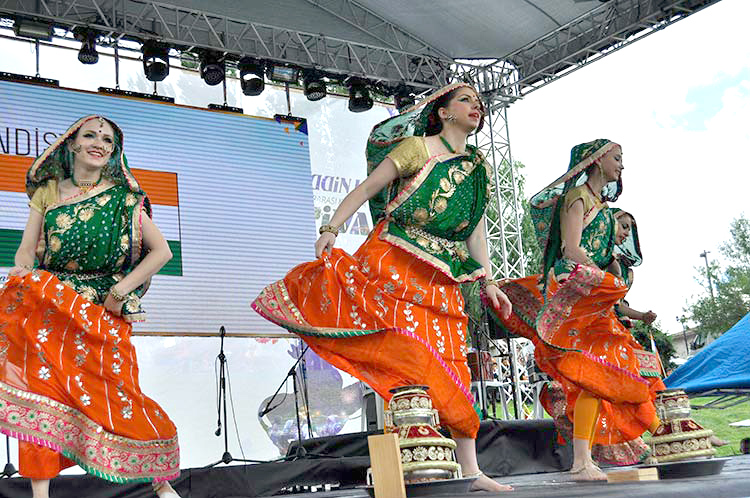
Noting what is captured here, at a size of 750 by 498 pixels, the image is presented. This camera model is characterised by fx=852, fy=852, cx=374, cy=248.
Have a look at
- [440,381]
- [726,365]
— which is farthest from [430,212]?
[726,365]

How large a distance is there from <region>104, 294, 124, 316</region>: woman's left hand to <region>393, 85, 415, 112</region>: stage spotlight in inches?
210

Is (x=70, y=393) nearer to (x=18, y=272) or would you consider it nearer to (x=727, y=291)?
(x=18, y=272)

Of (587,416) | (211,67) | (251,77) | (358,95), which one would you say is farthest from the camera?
(358,95)

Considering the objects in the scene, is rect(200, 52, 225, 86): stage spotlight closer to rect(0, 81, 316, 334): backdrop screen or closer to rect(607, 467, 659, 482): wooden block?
rect(0, 81, 316, 334): backdrop screen

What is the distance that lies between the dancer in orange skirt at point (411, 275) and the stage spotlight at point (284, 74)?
4236mm

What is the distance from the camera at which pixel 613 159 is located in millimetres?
4336

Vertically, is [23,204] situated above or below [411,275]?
above

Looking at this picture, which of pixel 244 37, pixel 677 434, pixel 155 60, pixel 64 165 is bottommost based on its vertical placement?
pixel 677 434

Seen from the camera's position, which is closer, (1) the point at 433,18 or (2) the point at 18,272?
(2) the point at 18,272

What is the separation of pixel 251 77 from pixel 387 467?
18.6 ft

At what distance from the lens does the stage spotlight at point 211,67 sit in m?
7.34

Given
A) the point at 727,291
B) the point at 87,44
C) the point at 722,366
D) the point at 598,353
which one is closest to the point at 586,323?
the point at 598,353

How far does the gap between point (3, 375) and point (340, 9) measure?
567cm

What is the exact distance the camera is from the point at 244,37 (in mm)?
7578
